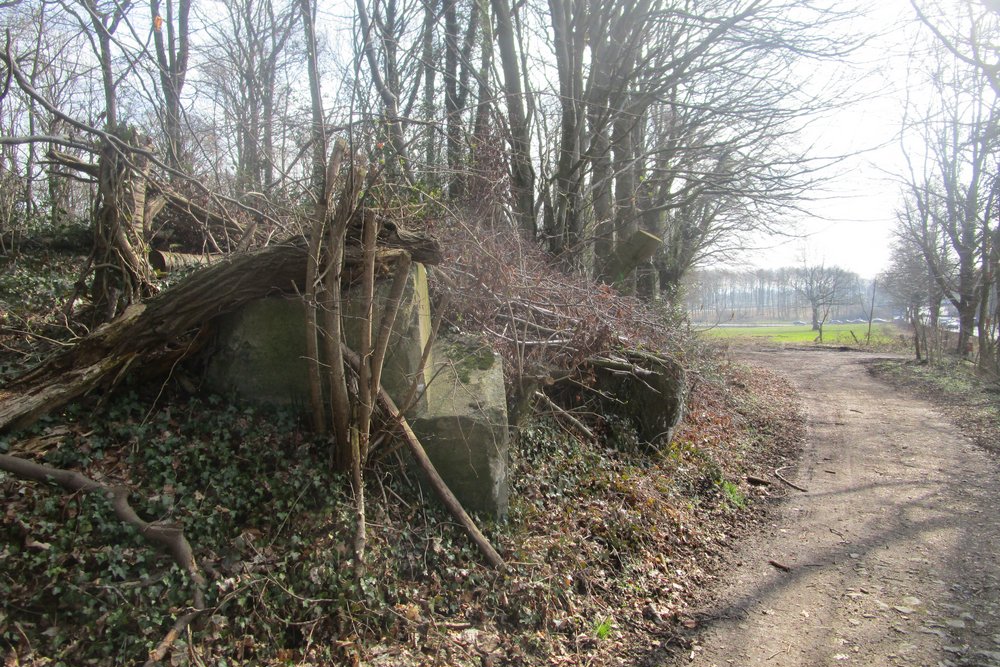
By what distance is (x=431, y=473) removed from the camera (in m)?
5.35

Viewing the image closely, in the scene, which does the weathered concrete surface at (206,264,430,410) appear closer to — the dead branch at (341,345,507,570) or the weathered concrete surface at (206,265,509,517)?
the weathered concrete surface at (206,265,509,517)

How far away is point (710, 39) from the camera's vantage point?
1162cm

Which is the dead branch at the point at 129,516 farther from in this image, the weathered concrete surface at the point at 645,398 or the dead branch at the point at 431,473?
the weathered concrete surface at the point at 645,398

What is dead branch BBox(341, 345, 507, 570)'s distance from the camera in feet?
17.1

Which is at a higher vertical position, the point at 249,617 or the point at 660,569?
the point at 249,617

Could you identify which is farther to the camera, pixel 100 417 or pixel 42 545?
pixel 100 417

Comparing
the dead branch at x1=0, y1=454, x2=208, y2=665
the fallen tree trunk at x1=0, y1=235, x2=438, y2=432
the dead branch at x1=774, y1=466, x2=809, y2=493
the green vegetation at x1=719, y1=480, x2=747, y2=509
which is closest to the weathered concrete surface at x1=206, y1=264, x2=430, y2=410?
the fallen tree trunk at x1=0, y1=235, x2=438, y2=432

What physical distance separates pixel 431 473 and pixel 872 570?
430 centimetres

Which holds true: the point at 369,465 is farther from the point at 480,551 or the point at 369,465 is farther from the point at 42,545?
the point at 42,545

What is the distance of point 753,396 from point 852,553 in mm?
8931

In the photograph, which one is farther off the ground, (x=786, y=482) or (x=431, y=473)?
(x=431, y=473)

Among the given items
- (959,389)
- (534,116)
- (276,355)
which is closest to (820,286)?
(959,389)

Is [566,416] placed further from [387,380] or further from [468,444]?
[387,380]

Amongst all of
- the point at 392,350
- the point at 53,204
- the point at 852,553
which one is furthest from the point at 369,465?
the point at 53,204
